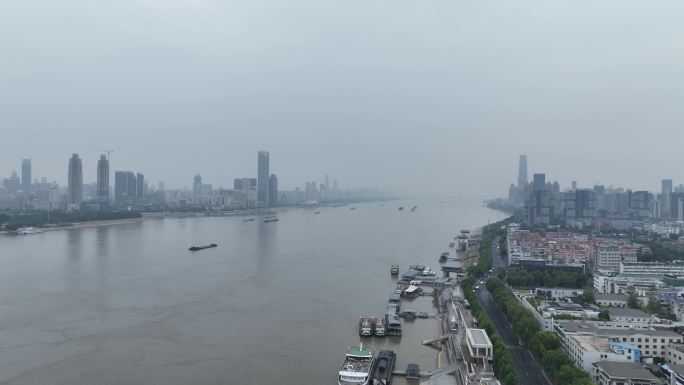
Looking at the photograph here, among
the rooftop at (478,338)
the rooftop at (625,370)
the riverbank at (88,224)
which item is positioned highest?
the riverbank at (88,224)

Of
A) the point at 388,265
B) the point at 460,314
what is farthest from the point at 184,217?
the point at 460,314

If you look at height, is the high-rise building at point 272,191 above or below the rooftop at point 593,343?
above

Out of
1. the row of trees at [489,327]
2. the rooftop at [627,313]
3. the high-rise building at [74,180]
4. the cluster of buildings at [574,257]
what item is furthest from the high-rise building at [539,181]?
the high-rise building at [74,180]

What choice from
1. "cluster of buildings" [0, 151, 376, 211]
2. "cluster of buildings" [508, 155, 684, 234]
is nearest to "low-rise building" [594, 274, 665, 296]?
"cluster of buildings" [508, 155, 684, 234]

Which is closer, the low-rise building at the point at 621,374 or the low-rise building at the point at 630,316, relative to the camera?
the low-rise building at the point at 621,374

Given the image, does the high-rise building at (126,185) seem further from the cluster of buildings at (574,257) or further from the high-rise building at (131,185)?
the cluster of buildings at (574,257)

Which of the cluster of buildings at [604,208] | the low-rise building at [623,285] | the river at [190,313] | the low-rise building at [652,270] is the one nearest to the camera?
the river at [190,313]

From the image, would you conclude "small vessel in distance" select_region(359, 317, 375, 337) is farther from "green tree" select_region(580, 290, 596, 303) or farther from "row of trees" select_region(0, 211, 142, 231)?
"row of trees" select_region(0, 211, 142, 231)
